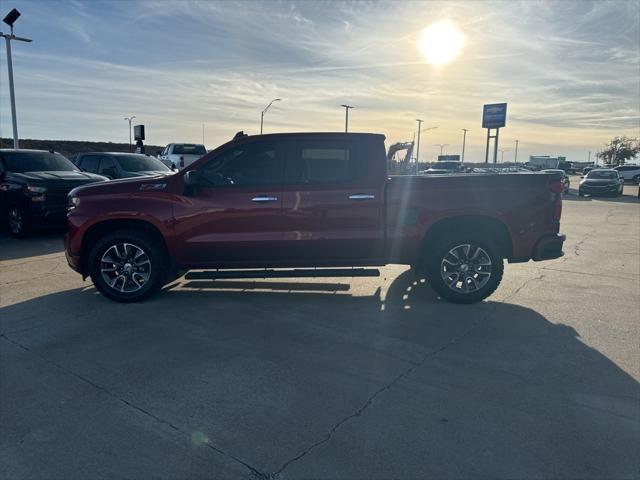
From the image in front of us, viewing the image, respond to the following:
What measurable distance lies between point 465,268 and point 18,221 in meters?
9.13

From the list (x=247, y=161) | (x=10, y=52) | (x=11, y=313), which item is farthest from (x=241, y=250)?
(x=10, y=52)

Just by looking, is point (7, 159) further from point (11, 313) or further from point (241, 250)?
point (241, 250)

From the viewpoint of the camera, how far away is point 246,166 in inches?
215

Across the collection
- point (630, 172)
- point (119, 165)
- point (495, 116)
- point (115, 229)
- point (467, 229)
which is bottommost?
point (115, 229)

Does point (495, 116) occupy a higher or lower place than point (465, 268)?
higher

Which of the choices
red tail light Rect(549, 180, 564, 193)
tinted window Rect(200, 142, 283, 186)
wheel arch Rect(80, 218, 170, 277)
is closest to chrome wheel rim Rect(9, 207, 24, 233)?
wheel arch Rect(80, 218, 170, 277)

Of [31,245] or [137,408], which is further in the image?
[31,245]

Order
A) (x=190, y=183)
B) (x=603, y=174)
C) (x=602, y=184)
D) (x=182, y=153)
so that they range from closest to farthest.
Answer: (x=190, y=183), (x=182, y=153), (x=602, y=184), (x=603, y=174)

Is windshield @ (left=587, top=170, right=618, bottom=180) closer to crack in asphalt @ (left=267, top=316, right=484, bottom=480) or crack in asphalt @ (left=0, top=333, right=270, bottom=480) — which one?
crack in asphalt @ (left=267, top=316, right=484, bottom=480)

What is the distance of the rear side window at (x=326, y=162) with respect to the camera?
17.8 ft

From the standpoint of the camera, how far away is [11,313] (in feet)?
16.8

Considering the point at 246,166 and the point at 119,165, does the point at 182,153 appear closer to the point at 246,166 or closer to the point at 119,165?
the point at 119,165

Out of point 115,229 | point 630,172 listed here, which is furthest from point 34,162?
point 630,172

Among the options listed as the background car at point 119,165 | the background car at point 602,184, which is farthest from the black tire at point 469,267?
the background car at point 602,184
